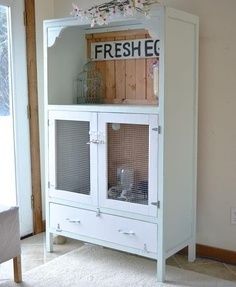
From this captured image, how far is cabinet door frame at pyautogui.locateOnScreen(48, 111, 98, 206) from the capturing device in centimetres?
291

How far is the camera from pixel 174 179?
277cm

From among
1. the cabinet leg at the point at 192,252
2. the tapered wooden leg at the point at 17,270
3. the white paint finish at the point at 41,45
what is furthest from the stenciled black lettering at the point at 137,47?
the tapered wooden leg at the point at 17,270

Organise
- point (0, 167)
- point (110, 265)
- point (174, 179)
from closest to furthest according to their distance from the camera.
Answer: point (174, 179) < point (110, 265) < point (0, 167)

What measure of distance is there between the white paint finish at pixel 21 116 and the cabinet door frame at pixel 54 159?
40 cm

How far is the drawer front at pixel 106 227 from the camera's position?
2748mm

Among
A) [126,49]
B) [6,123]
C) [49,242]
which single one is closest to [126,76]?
[126,49]

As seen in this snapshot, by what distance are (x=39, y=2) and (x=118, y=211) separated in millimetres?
1807

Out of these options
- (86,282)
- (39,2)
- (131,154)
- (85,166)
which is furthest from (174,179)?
(39,2)

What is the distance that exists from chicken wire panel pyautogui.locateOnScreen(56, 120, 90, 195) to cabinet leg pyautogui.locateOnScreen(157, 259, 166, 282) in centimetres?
68

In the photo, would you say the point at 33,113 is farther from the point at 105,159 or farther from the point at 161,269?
the point at 161,269

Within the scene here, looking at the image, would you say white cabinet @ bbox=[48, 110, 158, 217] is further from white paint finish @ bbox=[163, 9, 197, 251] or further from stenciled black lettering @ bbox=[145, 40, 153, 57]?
stenciled black lettering @ bbox=[145, 40, 153, 57]

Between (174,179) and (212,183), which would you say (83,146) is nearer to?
(174,179)

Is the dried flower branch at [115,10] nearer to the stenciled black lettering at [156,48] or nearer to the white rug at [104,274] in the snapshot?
the stenciled black lettering at [156,48]

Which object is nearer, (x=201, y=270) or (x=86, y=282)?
(x=86, y=282)
